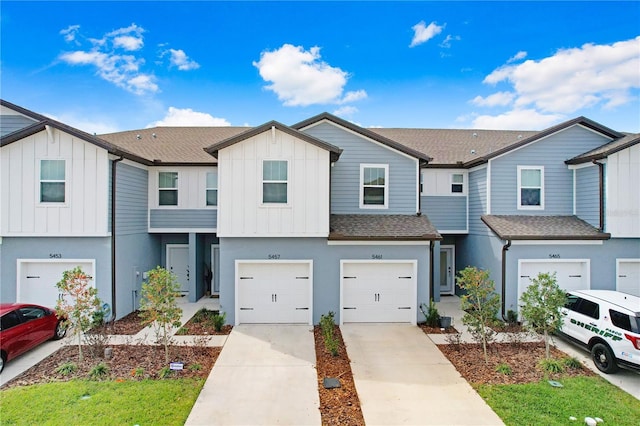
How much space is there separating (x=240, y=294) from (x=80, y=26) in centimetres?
1122

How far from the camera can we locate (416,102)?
17.5 m

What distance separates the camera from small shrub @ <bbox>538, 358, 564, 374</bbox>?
24.7ft

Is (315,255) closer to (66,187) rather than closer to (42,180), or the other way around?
(66,187)

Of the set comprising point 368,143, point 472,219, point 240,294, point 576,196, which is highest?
point 368,143

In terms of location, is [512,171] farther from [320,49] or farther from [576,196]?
[320,49]

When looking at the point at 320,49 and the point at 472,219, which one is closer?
the point at 472,219

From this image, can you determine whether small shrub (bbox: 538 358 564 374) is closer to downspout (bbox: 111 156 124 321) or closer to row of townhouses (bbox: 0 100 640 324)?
row of townhouses (bbox: 0 100 640 324)

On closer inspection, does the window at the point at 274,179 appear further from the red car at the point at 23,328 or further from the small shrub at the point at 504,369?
the small shrub at the point at 504,369

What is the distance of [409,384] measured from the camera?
7.04 metres

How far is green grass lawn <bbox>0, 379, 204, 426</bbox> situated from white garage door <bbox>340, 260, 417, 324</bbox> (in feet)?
17.9

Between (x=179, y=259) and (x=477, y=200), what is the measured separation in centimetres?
1273

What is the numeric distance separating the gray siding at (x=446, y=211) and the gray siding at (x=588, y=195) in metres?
3.95

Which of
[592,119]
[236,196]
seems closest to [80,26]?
[236,196]

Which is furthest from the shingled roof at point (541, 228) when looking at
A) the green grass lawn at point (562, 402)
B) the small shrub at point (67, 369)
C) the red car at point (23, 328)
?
the red car at point (23, 328)
